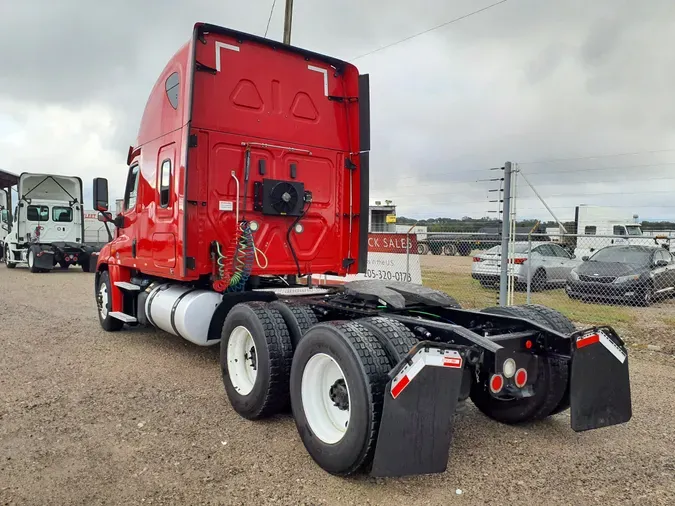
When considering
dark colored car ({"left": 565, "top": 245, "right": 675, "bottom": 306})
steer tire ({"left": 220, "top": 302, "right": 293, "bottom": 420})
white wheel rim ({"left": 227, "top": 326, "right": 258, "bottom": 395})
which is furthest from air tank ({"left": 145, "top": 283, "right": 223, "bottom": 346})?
dark colored car ({"left": 565, "top": 245, "right": 675, "bottom": 306})

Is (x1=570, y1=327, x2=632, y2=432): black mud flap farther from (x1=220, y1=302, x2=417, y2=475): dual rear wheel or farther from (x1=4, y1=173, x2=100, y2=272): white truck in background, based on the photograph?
(x1=4, y1=173, x2=100, y2=272): white truck in background

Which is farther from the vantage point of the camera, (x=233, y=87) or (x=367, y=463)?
(x=233, y=87)

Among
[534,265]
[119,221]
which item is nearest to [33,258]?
[119,221]

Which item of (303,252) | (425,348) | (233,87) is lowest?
(425,348)

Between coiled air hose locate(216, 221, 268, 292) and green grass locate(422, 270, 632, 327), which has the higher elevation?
coiled air hose locate(216, 221, 268, 292)

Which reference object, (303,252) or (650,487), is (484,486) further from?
(303,252)

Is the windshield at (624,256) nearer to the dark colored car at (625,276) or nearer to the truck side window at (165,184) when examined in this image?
the dark colored car at (625,276)

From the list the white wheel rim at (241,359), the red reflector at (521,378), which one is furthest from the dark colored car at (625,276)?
the white wheel rim at (241,359)

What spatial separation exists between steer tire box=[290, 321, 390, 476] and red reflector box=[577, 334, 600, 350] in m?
1.32

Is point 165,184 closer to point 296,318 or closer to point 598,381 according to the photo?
point 296,318

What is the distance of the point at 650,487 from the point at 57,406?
4526 mm

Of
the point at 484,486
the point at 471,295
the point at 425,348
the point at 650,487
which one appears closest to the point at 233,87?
the point at 425,348

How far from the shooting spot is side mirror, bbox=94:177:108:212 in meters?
7.10

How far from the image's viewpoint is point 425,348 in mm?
2895
